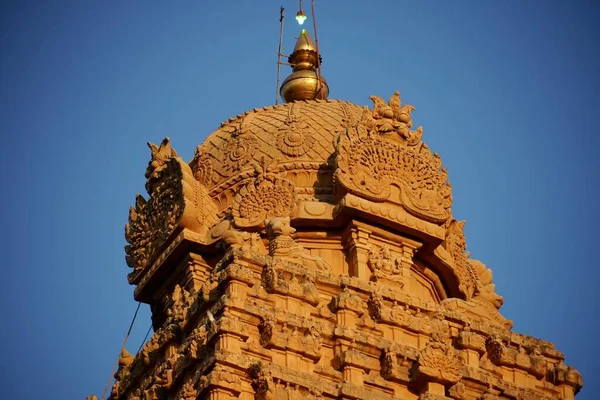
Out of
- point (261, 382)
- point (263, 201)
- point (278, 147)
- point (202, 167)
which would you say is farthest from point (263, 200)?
point (261, 382)

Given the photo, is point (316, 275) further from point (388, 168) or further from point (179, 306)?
point (388, 168)

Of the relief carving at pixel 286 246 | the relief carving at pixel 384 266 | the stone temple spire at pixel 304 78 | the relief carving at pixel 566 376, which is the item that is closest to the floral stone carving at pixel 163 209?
the relief carving at pixel 286 246

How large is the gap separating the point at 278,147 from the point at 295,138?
436mm

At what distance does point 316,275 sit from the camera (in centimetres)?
3816

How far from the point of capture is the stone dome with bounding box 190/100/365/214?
42062 millimetres

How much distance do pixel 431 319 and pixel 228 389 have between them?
224 inches

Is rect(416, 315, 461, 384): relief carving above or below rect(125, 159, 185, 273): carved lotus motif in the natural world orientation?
below

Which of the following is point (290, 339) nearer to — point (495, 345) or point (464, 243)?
point (495, 345)

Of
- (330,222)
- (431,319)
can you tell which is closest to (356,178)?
(330,222)

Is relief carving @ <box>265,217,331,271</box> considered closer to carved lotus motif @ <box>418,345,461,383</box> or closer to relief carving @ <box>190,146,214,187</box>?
carved lotus motif @ <box>418,345,461,383</box>

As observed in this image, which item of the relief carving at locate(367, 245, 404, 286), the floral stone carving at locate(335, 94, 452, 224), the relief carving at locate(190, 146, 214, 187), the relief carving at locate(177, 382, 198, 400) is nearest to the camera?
the relief carving at locate(177, 382, 198, 400)

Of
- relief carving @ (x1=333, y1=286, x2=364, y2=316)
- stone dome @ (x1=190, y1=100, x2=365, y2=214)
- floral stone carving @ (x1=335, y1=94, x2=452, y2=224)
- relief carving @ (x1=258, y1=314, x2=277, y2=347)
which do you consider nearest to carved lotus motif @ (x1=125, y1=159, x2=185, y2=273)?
stone dome @ (x1=190, y1=100, x2=365, y2=214)

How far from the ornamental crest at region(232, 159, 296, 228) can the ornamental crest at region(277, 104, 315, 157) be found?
169 centimetres

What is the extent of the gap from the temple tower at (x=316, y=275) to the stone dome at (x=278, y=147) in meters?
0.04
